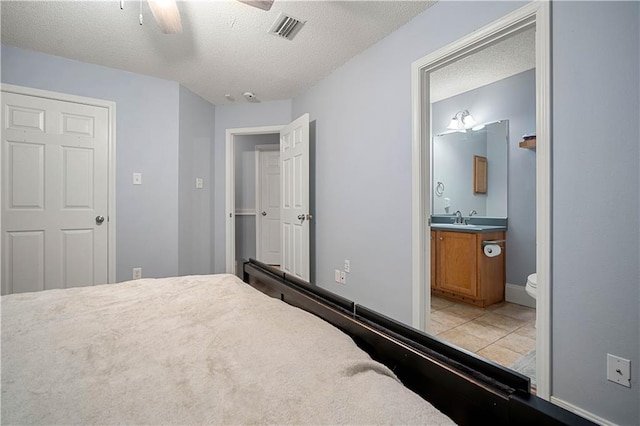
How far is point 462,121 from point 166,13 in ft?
10.3

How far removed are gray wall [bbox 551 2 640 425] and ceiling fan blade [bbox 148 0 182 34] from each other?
1.91m

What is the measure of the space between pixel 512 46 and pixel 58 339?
3365 millimetres

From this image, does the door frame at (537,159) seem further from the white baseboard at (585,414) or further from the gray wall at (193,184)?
the gray wall at (193,184)

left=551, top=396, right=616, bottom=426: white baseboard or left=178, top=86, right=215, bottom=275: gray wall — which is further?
left=178, top=86, right=215, bottom=275: gray wall

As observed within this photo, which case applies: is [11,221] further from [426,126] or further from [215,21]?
[426,126]

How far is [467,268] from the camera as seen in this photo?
291 centimetres

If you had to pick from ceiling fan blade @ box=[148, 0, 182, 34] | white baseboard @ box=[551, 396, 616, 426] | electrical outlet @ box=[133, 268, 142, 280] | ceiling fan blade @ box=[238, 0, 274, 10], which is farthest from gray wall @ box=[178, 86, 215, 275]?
white baseboard @ box=[551, 396, 616, 426]

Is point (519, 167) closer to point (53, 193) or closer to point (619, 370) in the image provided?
point (619, 370)

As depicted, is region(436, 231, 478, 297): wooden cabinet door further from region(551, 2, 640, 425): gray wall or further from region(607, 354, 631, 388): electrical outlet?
region(607, 354, 631, 388): electrical outlet

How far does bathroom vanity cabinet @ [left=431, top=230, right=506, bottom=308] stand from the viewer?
2852mm

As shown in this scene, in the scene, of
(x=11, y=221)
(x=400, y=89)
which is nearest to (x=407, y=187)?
(x=400, y=89)

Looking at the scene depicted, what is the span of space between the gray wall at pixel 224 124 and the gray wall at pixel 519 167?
241 centimetres

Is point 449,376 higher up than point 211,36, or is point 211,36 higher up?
point 211,36

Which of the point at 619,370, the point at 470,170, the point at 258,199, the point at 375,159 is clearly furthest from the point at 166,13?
the point at 258,199
